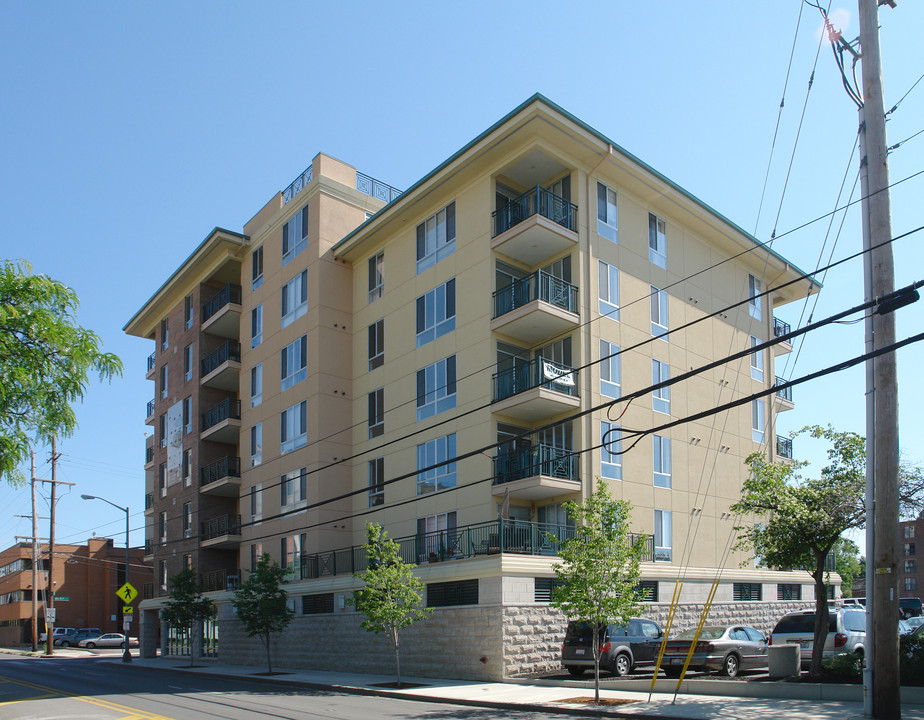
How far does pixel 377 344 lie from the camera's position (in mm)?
35094

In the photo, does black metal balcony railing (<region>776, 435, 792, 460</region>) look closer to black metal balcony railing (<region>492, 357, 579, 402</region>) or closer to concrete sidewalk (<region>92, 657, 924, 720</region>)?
black metal balcony railing (<region>492, 357, 579, 402</region>)

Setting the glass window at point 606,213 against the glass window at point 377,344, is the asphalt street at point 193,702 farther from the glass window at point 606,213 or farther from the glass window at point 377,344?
the glass window at point 606,213

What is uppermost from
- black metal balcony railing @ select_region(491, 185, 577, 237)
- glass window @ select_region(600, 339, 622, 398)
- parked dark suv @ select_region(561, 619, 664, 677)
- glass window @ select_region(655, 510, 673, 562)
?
black metal balcony railing @ select_region(491, 185, 577, 237)

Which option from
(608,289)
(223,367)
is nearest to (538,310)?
(608,289)

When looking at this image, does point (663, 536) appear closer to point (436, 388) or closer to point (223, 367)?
point (436, 388)

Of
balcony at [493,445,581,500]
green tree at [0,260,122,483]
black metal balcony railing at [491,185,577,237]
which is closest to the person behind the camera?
green tree at [0,260,122,483]

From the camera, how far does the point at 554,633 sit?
2569cm

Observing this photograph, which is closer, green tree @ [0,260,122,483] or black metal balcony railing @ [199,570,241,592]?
green tree @ [0,260,122,483]

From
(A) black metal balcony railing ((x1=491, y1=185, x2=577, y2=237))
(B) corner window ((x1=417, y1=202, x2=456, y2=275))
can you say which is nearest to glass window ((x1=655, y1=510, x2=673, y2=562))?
(A) black metal balcony railing ((x1=491, y1=185, x2=577, y2=237))

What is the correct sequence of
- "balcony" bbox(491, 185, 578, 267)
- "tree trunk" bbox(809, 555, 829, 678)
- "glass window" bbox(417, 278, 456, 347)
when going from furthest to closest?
"glass window" bbox(417, 278, 456, 347) → "balcony" bbox(491, 185, 578, 267) → "tree trunk" bbox(809, 555, 829, 678)

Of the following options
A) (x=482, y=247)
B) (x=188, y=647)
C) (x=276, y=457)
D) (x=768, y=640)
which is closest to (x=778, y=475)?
(x=768, y=640)

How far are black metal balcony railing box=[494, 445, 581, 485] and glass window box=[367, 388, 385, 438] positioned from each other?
7.09 metres

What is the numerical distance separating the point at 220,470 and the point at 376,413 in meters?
11.2

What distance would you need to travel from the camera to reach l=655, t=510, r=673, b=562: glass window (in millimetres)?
30383
